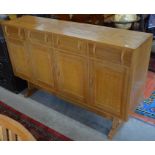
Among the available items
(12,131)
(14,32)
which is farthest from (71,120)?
(12,131)

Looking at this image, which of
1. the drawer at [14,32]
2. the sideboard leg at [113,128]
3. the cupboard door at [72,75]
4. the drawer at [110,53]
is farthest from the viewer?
the drawer at [14,32]

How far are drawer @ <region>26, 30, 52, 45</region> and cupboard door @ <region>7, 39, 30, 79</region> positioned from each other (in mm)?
178

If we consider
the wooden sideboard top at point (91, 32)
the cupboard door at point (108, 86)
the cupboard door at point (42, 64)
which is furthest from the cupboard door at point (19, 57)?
the cupboard door at point (108, 86)

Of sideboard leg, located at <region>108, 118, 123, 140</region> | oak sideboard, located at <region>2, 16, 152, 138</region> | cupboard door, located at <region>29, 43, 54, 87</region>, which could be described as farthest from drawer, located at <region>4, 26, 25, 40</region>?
sideboard leg, located at <region>108, 118, 123, 140</region>

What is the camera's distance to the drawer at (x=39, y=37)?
187cm

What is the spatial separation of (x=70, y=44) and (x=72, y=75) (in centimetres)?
31

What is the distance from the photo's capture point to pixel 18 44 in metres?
2.19

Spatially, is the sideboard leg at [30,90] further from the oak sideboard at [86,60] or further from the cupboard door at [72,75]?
the cupboard door at [72,75]

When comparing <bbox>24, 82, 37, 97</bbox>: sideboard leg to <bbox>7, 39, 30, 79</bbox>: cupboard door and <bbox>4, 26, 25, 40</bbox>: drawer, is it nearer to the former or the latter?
<bbox>7, 39, 30, 79</bbox>: cupboard door

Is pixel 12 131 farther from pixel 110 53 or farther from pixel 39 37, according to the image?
pixel 39 37

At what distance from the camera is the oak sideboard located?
155 cm
